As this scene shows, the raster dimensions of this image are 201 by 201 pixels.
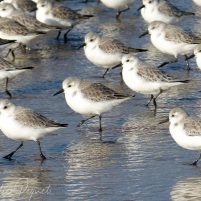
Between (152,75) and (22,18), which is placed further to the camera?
(22,18)

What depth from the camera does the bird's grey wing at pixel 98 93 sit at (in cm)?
1418

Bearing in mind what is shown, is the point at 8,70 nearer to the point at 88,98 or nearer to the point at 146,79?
the point at 146,79

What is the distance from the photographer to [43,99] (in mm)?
16453

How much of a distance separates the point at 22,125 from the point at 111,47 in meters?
5.37

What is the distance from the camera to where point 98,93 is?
1429cm

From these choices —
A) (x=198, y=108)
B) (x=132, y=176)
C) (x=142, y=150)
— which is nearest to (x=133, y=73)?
(x=198, y=108)

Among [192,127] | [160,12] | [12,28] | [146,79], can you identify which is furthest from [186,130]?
[160,12]

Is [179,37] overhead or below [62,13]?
overhead

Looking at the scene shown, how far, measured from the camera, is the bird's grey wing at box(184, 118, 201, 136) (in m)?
12.2

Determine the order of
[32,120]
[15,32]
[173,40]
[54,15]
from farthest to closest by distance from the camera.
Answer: [54,15]
[15,32]
[173,40]
[32,120]

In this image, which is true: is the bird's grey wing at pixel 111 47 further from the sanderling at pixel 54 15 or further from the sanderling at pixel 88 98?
the sanderling at pixel 54 15

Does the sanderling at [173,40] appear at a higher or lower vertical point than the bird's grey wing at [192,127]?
lower

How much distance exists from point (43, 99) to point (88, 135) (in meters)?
2.50

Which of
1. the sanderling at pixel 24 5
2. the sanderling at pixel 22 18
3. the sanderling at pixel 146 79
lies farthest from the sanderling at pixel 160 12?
the sanderling at pixel 146 79
